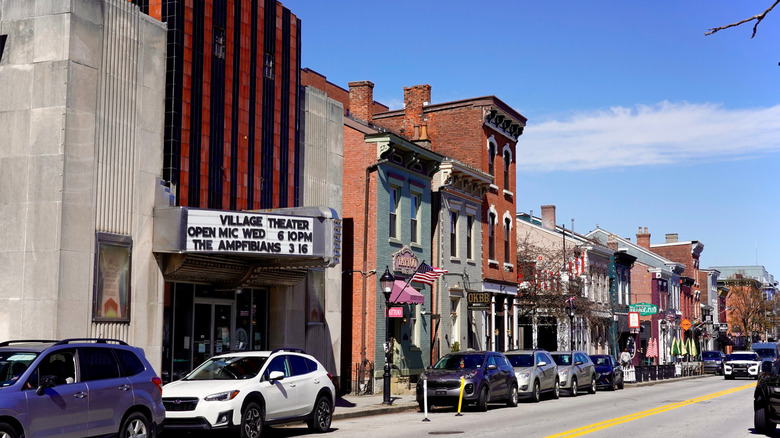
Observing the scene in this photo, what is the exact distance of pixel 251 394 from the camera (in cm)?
1555

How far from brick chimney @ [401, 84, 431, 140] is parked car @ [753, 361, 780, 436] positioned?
949 inches

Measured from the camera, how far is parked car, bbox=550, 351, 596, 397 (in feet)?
104

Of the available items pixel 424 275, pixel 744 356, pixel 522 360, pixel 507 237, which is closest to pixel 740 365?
pixel 744 356

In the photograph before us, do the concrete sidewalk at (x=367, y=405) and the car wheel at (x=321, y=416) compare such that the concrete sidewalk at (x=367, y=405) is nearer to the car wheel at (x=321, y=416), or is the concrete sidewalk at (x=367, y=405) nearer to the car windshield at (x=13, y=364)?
the car wheel at (x=321, y=416)

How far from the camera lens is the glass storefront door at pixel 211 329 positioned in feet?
71.9

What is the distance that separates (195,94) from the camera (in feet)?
69.7

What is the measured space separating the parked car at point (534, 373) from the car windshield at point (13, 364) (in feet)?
59.5

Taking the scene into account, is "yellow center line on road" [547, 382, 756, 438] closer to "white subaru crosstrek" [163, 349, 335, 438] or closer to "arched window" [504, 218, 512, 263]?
"white subaru crosstrek" [163, 349, 335, 438]

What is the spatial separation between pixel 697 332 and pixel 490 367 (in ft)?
211

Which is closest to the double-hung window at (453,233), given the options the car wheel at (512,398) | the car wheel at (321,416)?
the car wheel at (512,398)

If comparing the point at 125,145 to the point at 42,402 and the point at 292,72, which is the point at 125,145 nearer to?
the point at 292,72

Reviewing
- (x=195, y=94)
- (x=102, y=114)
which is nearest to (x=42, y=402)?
(x=102, y=114)

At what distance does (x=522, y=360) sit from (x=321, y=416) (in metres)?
12.4

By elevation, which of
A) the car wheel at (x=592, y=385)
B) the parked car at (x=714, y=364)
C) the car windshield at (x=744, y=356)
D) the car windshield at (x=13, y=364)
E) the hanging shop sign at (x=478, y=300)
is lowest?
the parked car at (x=714, y=364)
